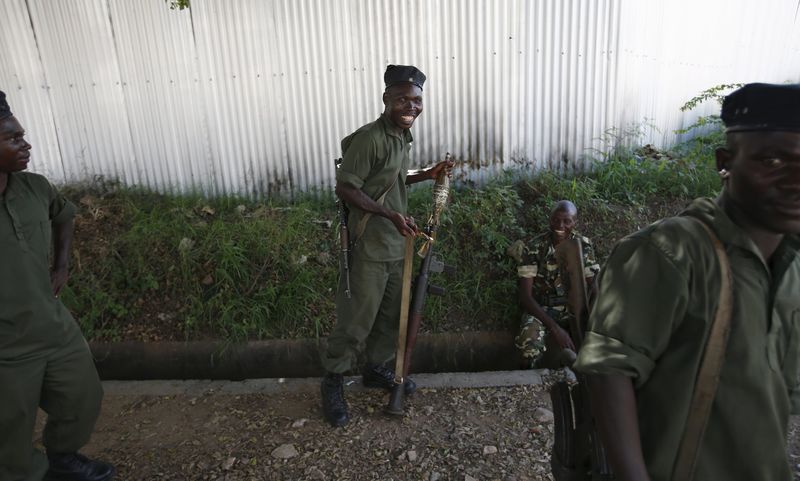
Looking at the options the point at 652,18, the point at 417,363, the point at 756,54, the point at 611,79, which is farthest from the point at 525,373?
the point at 756,54

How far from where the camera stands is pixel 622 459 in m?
1.17

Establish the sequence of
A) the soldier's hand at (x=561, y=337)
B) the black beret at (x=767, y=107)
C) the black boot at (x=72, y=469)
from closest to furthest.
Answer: the black beret at (x=767, y=107) → the black boot at (x=72, y=469) → the soldier's hand at (x=561, y=337)

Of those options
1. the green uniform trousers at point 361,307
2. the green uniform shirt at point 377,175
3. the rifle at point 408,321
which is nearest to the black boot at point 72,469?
the green uniform trousers at point 361,307

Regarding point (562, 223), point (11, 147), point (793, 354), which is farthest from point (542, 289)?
point (11, 147)

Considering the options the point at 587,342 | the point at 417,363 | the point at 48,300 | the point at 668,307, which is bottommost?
the point at 417,363

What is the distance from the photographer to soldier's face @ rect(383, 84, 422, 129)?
290cm

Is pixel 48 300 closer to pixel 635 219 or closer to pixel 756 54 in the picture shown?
pixel 635 219

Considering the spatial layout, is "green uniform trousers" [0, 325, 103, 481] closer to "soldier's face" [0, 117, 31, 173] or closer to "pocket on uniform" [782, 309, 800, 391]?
"soldier's face" [0, 117, 31, 173]

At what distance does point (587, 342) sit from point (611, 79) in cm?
468

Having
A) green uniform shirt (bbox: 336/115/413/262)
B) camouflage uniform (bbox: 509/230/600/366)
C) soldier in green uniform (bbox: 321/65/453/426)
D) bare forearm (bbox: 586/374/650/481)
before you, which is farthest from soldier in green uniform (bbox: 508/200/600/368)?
bare forearm (bbox: 586/374/650/481)

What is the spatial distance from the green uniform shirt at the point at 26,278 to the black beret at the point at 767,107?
9.41ft

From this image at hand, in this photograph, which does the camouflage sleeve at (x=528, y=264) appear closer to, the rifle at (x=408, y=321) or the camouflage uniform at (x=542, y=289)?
the camouflage uniform at (x=542, y=289)

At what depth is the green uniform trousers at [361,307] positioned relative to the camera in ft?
10.1

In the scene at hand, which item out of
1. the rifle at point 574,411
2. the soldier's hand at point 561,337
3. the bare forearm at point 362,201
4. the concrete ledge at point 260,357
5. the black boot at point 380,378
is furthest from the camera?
the concrete ledge at point 260,357
